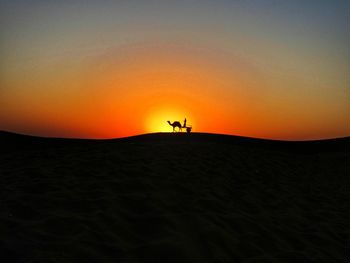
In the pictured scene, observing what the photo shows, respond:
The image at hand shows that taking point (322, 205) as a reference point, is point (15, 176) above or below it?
above

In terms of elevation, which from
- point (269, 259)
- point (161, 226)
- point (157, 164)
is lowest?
point (269, 259)

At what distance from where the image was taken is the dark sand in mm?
4695

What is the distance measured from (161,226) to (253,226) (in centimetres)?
170

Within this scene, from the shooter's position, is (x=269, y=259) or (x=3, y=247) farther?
(x=269, y=259)

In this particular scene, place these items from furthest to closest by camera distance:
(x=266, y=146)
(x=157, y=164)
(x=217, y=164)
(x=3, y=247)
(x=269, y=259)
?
(x=266, y=146)
(x=217, y=164)
(x=157, y=164)
(x=269, y=259)
(x=3, y=247)

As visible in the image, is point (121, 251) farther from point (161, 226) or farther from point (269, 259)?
point (269, 259)

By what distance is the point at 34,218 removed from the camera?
5.41 meters

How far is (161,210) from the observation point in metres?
6.13

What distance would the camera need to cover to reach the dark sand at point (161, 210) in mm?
4695

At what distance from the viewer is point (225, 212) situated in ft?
22.1

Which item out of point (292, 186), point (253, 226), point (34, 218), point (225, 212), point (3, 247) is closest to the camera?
point (3, 247)

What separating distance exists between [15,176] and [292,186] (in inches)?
292

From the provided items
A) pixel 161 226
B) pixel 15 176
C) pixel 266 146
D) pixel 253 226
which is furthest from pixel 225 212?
pixel 266 146

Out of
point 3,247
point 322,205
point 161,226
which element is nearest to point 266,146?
point 322,205
